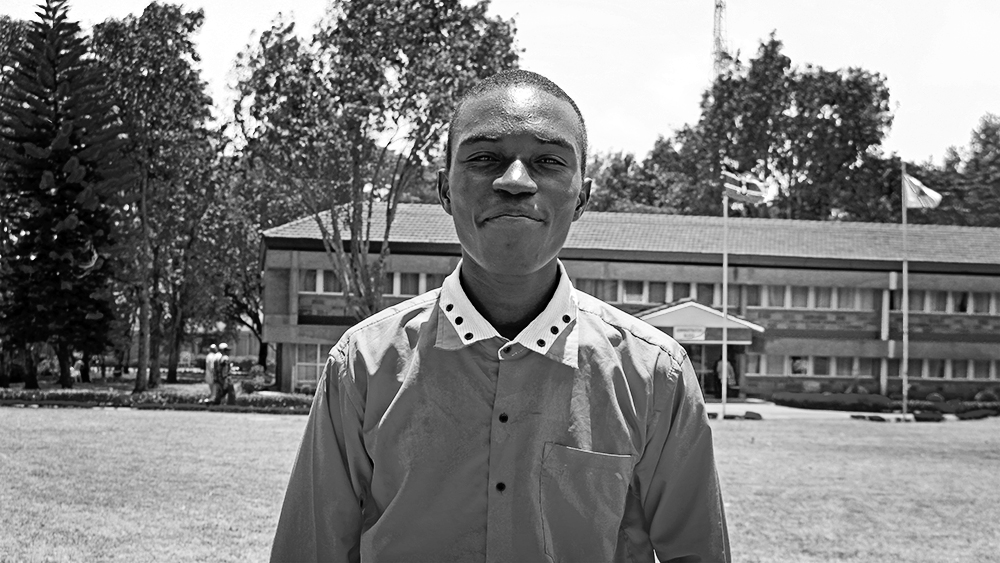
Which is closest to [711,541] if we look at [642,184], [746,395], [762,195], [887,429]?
[887,429]

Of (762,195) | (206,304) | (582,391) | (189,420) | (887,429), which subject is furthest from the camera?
(206,304)

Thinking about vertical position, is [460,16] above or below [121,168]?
above

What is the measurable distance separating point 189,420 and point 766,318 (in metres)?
30.6

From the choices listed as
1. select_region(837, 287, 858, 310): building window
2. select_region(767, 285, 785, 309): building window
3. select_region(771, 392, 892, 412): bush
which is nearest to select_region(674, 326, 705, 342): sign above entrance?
select_region(771, 392, 892, 412): bush

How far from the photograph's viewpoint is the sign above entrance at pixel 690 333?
44844 mm

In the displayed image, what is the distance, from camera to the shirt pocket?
2.51 meters

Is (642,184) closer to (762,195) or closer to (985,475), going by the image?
(762,195)

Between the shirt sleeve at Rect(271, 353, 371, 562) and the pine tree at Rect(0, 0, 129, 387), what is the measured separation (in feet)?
119

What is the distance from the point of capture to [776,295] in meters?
51.2

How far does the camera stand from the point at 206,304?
5872cm

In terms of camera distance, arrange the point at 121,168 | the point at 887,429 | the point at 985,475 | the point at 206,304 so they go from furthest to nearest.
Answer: the point at 206,304, the point at 121,168, the point at 887,429, the point at 985,475

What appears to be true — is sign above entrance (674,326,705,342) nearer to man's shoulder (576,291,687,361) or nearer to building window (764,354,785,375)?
building window (764,354,785,375)

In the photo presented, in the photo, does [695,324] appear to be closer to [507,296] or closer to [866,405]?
[866,405]

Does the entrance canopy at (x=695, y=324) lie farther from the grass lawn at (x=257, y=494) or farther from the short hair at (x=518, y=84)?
the short hair at (x=518, y=84)
